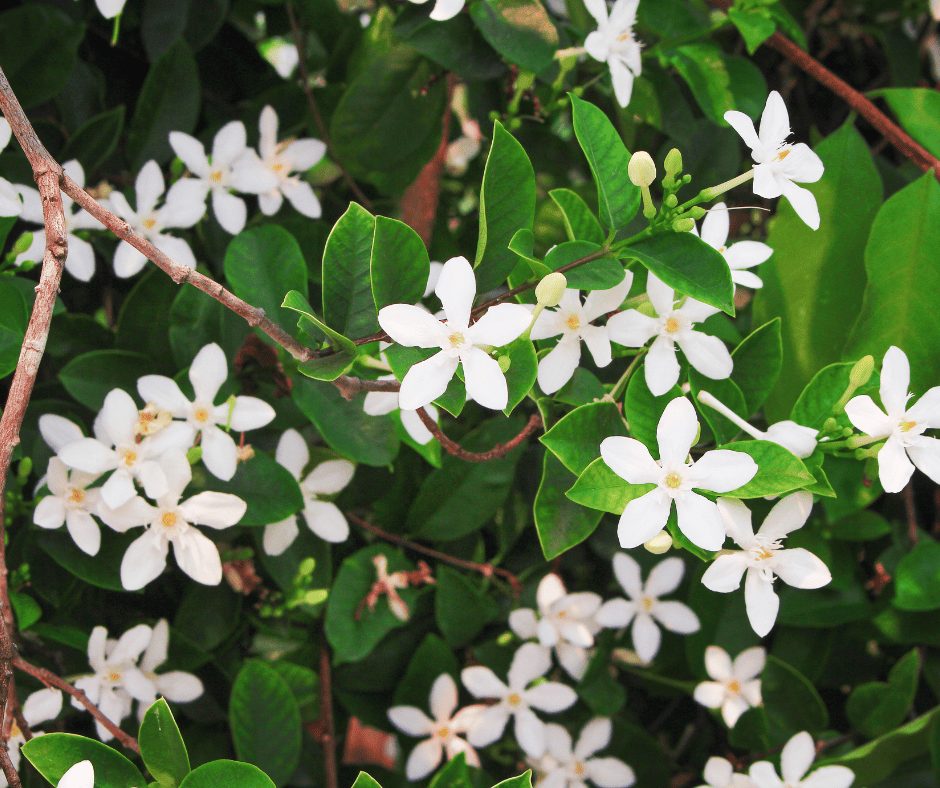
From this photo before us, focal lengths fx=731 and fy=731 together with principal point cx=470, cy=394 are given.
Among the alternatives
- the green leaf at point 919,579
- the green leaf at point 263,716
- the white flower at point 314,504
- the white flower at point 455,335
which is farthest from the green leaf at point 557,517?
the green leaf at point 919,579

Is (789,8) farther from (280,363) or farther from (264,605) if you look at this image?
(264,605)

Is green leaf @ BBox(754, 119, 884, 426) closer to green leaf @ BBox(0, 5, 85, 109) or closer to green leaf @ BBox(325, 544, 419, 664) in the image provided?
green leaf @ BBox(325, 544, 419, 664)

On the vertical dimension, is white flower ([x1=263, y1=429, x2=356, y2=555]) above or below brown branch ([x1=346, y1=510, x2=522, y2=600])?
above

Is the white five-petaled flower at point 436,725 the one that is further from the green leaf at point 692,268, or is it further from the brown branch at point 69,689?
the green leaf at point 692,268

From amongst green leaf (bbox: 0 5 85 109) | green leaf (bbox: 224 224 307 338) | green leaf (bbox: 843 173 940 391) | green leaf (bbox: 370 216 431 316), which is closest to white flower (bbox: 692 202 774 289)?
green leaf (bbox: 843 173 940 391)

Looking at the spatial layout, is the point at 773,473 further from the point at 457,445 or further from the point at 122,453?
the point at 122,453

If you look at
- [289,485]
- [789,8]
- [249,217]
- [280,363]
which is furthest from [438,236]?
[789,8]

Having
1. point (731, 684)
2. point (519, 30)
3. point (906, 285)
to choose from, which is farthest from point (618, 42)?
point (731, 684)

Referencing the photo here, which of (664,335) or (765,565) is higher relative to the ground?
(664,335)
